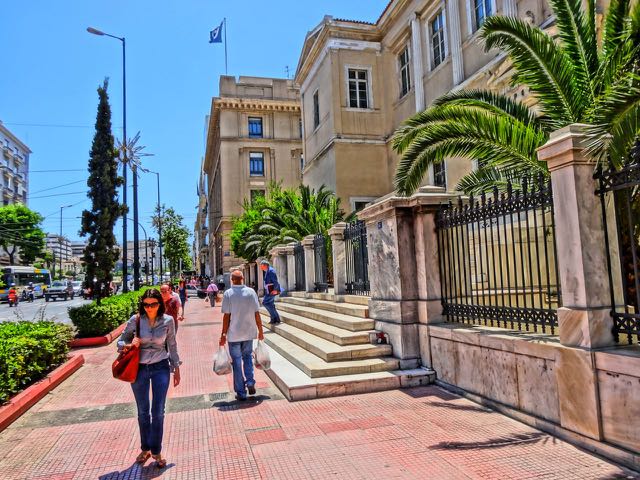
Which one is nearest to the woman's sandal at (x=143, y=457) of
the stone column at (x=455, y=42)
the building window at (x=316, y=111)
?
the stone column at (x=455, y=42)

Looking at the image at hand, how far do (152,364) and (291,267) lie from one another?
1339 centimetres

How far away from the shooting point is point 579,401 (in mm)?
4473

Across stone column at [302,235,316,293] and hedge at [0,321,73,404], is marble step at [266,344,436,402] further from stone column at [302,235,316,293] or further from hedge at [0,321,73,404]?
stone column at [302,235,316,293]

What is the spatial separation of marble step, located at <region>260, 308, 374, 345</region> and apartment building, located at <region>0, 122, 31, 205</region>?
232 ft

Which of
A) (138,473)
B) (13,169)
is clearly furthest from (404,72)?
(13,169)

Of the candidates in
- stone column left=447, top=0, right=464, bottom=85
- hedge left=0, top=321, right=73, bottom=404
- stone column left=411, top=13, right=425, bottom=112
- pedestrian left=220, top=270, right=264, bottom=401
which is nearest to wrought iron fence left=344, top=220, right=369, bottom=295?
pedestrian left=220, top=270, right=264, bottom=401

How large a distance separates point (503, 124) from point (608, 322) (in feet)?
11.3

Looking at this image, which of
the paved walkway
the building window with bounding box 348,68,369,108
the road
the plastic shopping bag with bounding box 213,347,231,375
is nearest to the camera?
the paved walkway

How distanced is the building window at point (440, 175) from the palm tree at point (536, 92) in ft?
34.5

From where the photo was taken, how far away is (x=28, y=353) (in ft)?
24.1

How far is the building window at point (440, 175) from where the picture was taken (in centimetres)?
1841

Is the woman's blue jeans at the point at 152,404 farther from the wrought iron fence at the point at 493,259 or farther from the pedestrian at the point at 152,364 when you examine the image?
the wrought iron fence at the point at 493,259

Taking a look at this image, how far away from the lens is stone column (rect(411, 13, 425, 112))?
1942cm

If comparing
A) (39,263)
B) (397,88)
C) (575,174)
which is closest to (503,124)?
(575,174)
